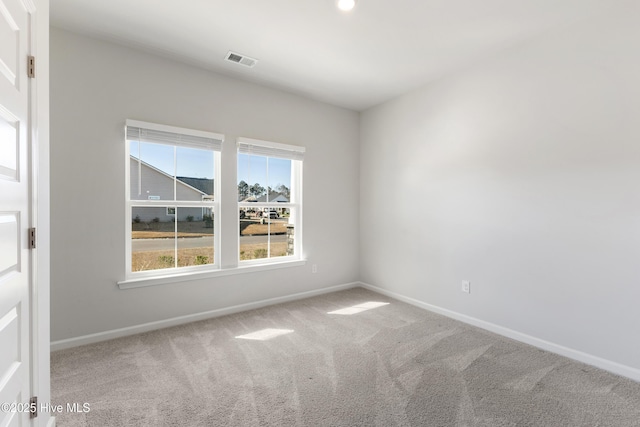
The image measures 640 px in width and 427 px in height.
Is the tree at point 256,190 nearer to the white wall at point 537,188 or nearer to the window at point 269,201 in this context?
the window at point 269,201

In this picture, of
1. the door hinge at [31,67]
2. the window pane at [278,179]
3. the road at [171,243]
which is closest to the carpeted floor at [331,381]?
the road at [171,243]

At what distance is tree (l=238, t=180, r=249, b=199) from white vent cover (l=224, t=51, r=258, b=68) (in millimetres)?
1263

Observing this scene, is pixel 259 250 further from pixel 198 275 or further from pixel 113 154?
pixel 113 154

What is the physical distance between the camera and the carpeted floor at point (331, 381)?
1.67 m

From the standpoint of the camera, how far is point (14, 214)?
1.17 metres

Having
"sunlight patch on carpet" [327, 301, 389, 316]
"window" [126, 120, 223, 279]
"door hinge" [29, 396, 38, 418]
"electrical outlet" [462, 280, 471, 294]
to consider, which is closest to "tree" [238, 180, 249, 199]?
"window" [126, 120, 223, 279]

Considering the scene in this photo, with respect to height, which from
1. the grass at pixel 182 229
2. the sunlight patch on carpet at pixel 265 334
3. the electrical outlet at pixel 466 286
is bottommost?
the sunlight patch on carpet at pixel 265 334

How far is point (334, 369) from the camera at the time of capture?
214cm

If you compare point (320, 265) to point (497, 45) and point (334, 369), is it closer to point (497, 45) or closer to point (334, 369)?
point (334, 369)

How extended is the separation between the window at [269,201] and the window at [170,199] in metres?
0.33

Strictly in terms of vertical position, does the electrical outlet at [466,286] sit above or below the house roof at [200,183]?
below

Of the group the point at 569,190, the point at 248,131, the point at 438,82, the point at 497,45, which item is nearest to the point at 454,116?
the point at 438,82

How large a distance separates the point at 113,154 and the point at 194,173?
Answer: 2.37 feet

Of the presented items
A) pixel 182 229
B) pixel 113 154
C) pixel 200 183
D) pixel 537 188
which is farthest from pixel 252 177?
pixel 537 188
